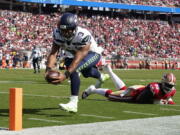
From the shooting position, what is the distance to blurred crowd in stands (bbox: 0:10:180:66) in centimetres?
4700

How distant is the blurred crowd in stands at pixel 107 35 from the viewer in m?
47.0

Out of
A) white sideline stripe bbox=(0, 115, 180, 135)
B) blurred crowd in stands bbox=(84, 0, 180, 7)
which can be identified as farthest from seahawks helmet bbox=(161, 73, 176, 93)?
blurred crowd in stands bbox=(84, 0, 180, 7)

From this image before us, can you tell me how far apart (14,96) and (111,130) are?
1309 millimetres

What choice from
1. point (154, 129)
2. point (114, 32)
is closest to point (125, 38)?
point (114, 32)

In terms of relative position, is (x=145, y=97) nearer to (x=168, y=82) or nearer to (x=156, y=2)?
(x=168, y=82)

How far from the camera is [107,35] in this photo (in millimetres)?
56031

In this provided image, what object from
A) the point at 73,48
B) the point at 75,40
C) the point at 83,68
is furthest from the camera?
the point at 83,68

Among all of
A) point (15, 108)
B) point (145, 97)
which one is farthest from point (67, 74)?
point (145, 97)

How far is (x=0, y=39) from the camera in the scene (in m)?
45.8

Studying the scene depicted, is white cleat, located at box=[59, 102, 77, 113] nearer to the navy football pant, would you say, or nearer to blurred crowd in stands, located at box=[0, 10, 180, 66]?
the navy football pant

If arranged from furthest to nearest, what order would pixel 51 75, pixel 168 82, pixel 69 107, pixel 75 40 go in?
pixel 168 82, pixel 75 40, pixel 69 107, pixel 51 75

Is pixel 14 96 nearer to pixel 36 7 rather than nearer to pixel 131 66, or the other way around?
pixel 131 66

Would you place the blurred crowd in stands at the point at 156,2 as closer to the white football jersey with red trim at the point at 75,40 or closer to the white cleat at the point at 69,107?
the white football jersey with red trim at the point at 75,40

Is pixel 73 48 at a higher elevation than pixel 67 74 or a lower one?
higher
